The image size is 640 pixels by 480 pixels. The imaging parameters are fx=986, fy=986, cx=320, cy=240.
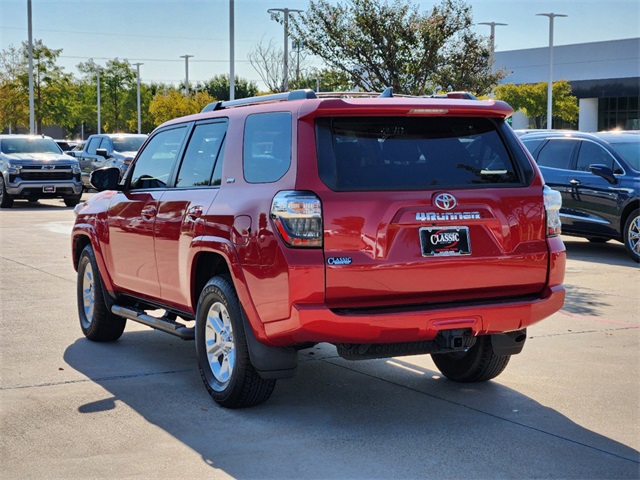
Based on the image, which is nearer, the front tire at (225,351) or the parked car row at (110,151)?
the front tire at (225,351)

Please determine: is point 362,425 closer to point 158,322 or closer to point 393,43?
point 158,322

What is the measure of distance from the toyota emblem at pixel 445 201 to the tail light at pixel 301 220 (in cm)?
70

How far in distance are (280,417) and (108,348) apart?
8.74 ft

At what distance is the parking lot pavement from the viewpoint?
5086 mm

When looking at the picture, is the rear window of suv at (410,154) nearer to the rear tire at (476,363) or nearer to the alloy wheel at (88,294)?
the rear tire at (476,363)

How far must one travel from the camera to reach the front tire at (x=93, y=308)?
8250 millimetres

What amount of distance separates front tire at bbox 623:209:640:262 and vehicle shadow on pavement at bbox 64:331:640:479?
774cm

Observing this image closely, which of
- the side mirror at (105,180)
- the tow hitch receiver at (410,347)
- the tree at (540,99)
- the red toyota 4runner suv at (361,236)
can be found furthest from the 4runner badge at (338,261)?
the tree at (540,99)

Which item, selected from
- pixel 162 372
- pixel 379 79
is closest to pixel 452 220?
pixel 162 372

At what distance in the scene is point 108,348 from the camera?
8.18 meters

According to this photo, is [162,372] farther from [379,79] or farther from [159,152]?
[379,79]

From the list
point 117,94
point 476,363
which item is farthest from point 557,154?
point 117,94

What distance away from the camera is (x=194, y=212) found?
21.4ft

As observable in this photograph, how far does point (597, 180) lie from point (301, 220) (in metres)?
10.4
